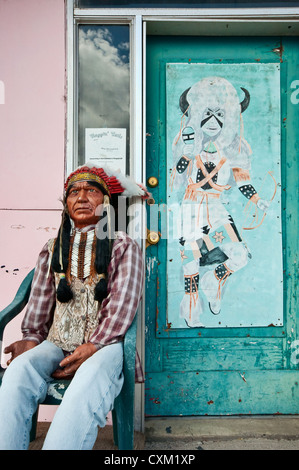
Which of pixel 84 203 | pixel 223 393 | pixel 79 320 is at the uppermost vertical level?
pixel 84 203

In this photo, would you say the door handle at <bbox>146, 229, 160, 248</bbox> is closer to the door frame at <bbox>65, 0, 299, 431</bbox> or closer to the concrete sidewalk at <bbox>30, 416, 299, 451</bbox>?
the door frame at <bbox>65, 0, 299, 431</bbox>

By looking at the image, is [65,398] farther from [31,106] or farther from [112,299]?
[31,106]

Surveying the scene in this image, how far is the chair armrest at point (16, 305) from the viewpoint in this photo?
1839 mm

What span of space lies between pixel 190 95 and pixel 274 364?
195cm

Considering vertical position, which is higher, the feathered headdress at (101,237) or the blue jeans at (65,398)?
the feathered headdress at (101,237)

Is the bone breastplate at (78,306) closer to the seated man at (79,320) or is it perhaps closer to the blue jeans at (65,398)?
the seated man at (79,320)

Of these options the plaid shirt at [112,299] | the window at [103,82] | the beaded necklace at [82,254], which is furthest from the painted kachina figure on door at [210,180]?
the beaded necklace at [82,254]

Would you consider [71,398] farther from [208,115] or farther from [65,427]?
[208,115]

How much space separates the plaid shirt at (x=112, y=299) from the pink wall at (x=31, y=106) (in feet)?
1.88

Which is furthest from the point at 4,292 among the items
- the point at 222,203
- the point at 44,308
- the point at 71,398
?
the point at 222,203

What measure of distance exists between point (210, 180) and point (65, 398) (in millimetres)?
1694

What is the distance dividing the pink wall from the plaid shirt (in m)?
0.57

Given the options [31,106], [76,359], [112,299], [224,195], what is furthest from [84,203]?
[224,195]

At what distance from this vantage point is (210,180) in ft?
8.41
